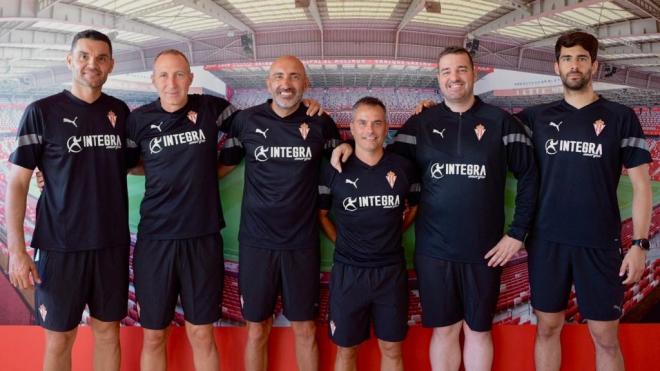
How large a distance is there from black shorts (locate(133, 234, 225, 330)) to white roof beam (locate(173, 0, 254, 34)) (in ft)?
5.94

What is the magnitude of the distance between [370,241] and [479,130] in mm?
1021

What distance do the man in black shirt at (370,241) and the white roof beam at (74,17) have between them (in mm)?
1922

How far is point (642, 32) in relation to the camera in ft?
11.3

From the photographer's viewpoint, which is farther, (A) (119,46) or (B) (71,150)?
(A) (119,46)

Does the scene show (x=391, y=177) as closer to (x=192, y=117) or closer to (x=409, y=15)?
(x=192, y=117)

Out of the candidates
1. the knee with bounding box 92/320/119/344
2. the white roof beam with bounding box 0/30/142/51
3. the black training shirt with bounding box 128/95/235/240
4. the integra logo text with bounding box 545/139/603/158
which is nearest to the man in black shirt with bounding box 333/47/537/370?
the integra logo text with bounding box 545/139/603/158

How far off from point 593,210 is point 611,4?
70.8 inches

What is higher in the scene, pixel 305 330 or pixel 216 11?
pixel 216 11

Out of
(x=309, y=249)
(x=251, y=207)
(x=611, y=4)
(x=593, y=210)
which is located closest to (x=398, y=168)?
(x=309, y=249)

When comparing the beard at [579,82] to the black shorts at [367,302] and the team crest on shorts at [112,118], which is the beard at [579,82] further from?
the team crest on shorts at [112,118]

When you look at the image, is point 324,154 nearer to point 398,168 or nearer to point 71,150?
point 398,168

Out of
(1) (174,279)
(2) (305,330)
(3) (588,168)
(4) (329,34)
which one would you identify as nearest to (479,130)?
(3) (588,168)

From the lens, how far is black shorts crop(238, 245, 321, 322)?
9.37 feet

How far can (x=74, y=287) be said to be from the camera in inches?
107
